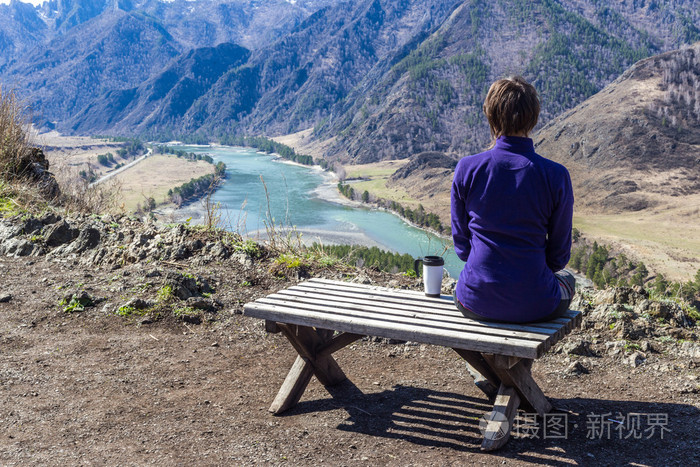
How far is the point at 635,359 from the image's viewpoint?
4.28 metres

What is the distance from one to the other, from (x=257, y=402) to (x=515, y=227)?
2065mm

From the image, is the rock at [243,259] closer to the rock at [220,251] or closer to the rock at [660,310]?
the rock at [220,251]

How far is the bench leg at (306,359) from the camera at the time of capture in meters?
3.71

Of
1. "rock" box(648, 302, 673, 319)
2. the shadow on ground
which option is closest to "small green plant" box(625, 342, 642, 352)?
"rock" box(648, 302, 673, 319)

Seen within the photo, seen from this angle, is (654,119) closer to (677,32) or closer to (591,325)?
(591,325)

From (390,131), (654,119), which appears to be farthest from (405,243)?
(390,131)

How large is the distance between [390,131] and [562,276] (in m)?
123

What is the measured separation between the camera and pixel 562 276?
3326 millimetres

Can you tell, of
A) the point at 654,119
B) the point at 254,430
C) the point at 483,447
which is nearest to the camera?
the point at 483,447

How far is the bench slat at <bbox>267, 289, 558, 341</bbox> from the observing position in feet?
9.96

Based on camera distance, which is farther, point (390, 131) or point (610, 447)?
point (390, 131)

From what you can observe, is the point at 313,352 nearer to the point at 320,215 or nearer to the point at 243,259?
the point at 243,259

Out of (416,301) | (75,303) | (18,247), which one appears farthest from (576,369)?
(18,247)

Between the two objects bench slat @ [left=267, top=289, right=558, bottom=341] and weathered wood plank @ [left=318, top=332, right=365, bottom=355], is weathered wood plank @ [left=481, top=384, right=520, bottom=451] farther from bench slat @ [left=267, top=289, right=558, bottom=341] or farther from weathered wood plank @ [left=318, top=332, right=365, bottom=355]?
weathered wood plank @ [left=318, top=332, right=365, bottom=355]
